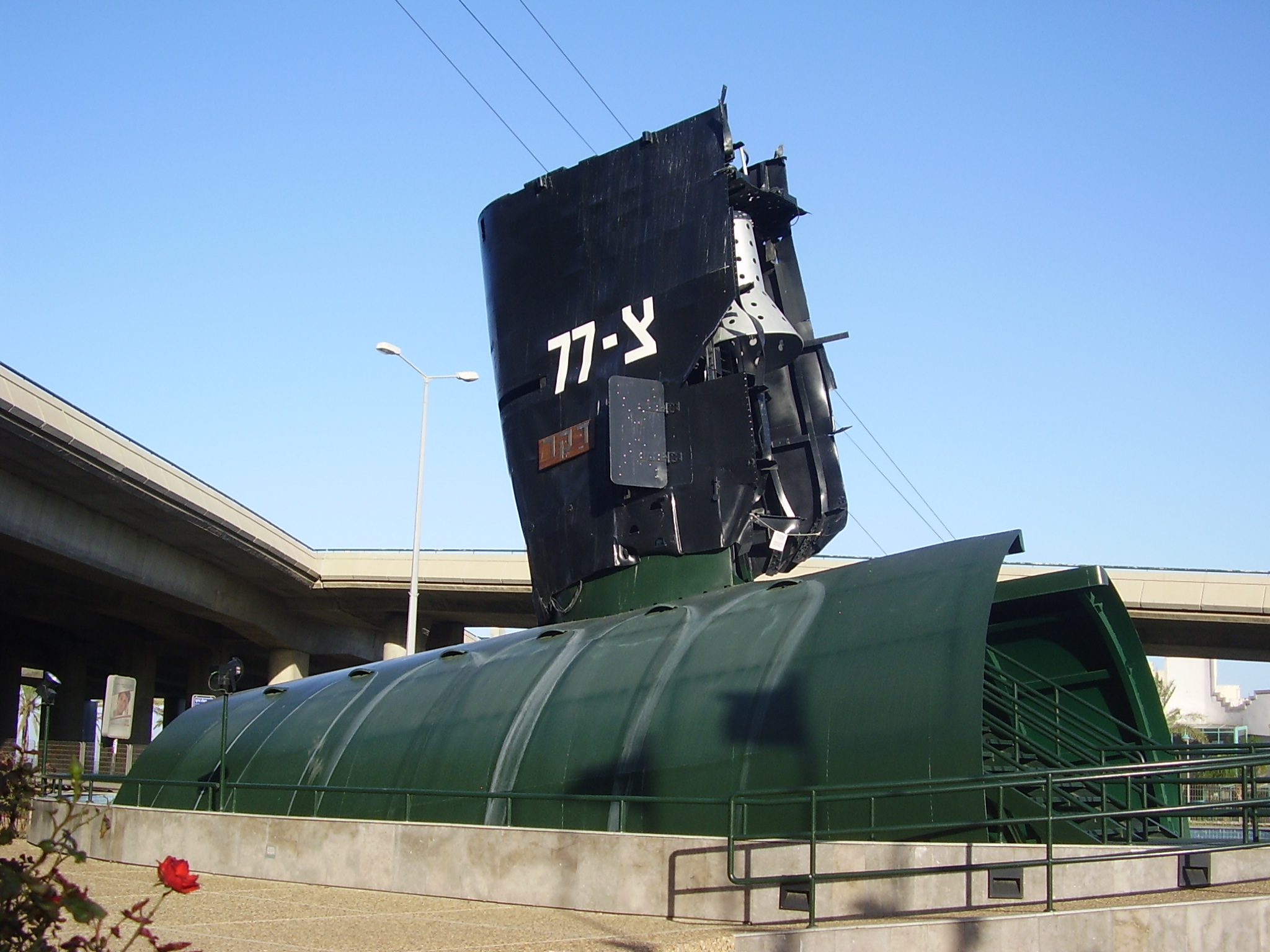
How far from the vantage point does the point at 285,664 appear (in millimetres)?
49094

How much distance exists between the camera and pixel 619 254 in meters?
15.6

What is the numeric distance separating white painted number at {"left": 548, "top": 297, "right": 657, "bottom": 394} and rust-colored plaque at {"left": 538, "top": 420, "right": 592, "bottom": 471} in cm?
54

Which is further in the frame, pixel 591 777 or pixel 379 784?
pixel 379 784

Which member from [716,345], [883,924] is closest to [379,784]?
[716,345]

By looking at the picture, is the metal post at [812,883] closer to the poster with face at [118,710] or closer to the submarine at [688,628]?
the submarine at [688,628]

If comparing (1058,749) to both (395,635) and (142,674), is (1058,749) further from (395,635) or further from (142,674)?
(142,674)

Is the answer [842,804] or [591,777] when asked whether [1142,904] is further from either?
[591,777]

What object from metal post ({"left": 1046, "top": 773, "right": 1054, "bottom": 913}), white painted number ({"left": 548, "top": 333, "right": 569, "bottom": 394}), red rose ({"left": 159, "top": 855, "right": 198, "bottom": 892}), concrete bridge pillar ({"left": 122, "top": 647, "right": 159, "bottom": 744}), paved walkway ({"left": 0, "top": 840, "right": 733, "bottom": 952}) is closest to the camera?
red rose ({"left": 159, "top": 855, "right": 198, "bottom": 892})

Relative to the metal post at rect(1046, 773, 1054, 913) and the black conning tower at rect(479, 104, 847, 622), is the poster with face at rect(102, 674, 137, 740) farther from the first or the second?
the metal post at rect(1046, 773, 1054, 913)

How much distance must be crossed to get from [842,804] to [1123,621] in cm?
379

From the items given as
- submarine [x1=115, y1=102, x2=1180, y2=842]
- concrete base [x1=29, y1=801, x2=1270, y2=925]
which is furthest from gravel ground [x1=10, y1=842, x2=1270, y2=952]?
submarine [x1=115, y1=102, x2=1180, y2=842]

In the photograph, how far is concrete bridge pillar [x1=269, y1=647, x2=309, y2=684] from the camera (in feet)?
160

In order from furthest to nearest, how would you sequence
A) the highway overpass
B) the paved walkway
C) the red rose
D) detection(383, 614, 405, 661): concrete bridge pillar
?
detection(383, 614, 405, 661): concrete bridge pillar → the highway overpass → the paved walkway → the red rose

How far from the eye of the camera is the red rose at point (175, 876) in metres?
4.10
